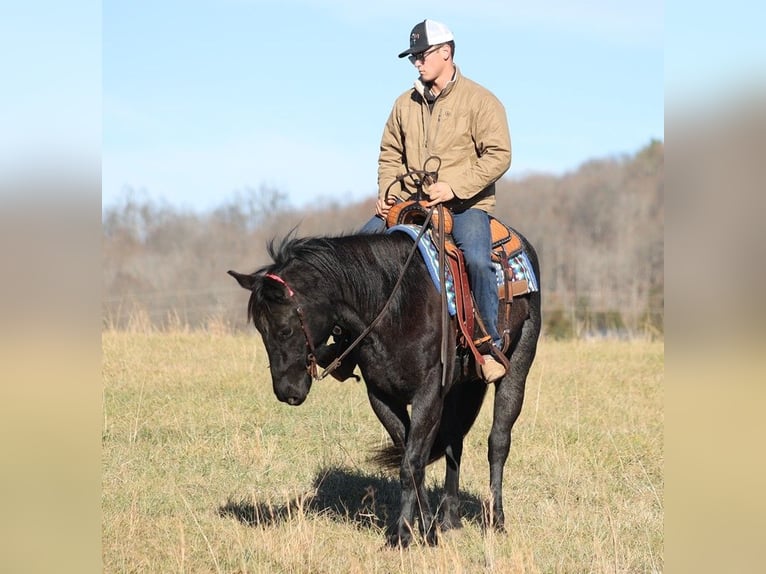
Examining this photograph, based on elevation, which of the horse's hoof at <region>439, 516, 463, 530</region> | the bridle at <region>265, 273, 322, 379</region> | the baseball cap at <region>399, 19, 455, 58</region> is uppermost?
the baseball cap at <region>399, 19, 455, 58</region>

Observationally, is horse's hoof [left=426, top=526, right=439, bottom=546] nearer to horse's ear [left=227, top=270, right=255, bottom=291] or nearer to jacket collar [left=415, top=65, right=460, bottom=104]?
horse's ear [left=227, top=270, right=255, bottom=291]

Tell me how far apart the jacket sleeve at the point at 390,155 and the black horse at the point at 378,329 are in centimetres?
69

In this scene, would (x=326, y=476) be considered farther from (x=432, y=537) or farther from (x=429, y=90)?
(x=429, y=90)

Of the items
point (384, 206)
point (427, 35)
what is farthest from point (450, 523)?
point (427, 35)

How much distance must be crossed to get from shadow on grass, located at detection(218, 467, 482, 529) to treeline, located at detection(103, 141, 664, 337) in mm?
17041

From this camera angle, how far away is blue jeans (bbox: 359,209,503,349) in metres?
6.15

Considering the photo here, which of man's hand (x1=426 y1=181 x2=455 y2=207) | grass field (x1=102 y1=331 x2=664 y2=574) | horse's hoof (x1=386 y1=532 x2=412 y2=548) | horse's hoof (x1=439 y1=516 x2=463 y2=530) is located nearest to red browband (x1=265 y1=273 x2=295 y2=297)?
man's hand (x1=426 y1=181 x2=455 y2=207)

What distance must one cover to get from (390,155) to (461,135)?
1.92ft

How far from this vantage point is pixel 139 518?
619 cm

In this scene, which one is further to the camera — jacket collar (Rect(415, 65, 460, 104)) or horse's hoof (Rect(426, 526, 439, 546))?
jacket collar (Rect(415, 65, 460, 104))

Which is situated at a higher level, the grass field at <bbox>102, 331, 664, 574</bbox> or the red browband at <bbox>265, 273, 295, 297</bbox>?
the red browband at <bbox>265, 273, 295, 297</bbox>

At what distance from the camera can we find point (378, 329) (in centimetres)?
567

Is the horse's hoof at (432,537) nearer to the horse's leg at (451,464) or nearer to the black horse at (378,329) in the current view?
the black horse at (378,329)
